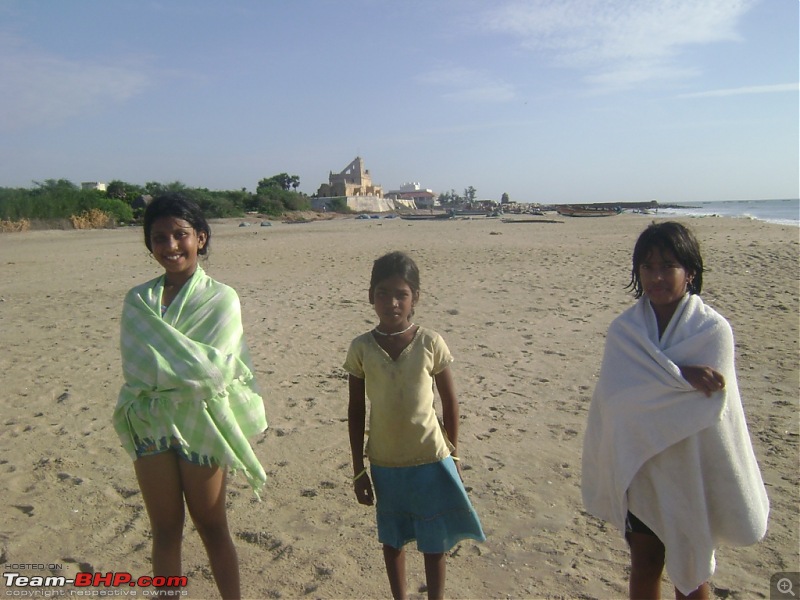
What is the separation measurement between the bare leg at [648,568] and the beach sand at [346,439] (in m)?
0.48

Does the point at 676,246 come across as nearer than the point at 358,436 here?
Yes

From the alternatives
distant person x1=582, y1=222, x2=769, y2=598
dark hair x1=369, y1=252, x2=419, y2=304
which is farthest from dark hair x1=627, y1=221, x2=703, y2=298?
dark hair x1=369, y1=252, x2=419, y2=304

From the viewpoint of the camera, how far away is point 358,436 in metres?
2.61

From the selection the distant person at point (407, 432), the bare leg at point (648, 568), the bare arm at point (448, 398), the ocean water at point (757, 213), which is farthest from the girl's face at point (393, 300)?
the ocean water at point (757, 213)

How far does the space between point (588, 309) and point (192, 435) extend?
7940mm

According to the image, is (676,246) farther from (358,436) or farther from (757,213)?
(757,213)

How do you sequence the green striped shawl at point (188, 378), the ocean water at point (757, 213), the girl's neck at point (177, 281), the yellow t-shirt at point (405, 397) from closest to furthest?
1. the green striped shawl at point (188, 378)
2. the yellow t-shirt at point (405, 397)
3. the girl's neck at point (177, 281)
4. the ocean water at point (757, 213)

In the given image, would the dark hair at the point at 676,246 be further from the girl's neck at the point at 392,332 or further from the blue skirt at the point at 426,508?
the blue skirt at the point at 426,508

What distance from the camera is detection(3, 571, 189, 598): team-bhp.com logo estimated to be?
2857mm

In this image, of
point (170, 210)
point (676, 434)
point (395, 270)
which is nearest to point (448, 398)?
point (395, 270)

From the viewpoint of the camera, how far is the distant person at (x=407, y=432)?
2.47 m

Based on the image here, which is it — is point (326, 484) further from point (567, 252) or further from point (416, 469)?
point (567, 252)

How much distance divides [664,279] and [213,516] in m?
1.93

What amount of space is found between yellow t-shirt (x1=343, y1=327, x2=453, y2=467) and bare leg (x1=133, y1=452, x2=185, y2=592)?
30.7 inches
